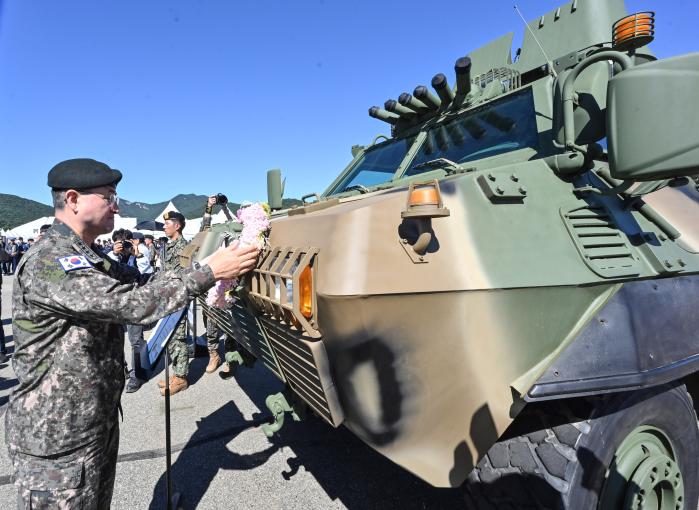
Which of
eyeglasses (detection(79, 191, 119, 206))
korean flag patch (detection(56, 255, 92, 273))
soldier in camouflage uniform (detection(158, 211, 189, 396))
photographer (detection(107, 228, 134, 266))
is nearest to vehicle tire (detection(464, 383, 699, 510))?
korean flag patch (detection(56, 255, 92, 273))

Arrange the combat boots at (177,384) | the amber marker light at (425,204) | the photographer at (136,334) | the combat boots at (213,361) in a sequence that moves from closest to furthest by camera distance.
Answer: the amber marker light at (425,204) → the photographer at (136,334) → the combat boots at (177,384) → the combat boots at (213,361)

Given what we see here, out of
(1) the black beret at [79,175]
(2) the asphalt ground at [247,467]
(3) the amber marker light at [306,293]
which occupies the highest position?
(1) the black beret at [79,175]

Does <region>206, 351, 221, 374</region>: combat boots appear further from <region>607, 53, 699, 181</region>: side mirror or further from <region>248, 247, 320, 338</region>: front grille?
<region>607, 53, 699, 181</region>: side mirror

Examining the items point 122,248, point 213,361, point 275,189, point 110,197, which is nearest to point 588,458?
point 110,197

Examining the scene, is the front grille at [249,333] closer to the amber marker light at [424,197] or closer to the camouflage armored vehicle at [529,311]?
the camouflage armored vehicle at [529,311]

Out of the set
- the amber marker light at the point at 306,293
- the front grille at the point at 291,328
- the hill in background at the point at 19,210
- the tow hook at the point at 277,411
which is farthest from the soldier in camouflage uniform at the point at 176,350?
the hill in background at the point at 19,210

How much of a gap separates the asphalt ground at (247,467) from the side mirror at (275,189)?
1761 millimetres

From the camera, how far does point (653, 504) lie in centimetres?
194

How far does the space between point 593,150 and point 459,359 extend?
3.33 feet

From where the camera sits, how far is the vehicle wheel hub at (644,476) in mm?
1768

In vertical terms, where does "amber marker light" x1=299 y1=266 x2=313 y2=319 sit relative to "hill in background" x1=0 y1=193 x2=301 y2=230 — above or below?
below

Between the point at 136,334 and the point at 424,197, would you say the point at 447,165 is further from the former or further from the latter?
the point at 136,334

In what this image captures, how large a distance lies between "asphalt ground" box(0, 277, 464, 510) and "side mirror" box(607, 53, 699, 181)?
2.02 m

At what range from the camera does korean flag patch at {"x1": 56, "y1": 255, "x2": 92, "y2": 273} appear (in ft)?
5.24
